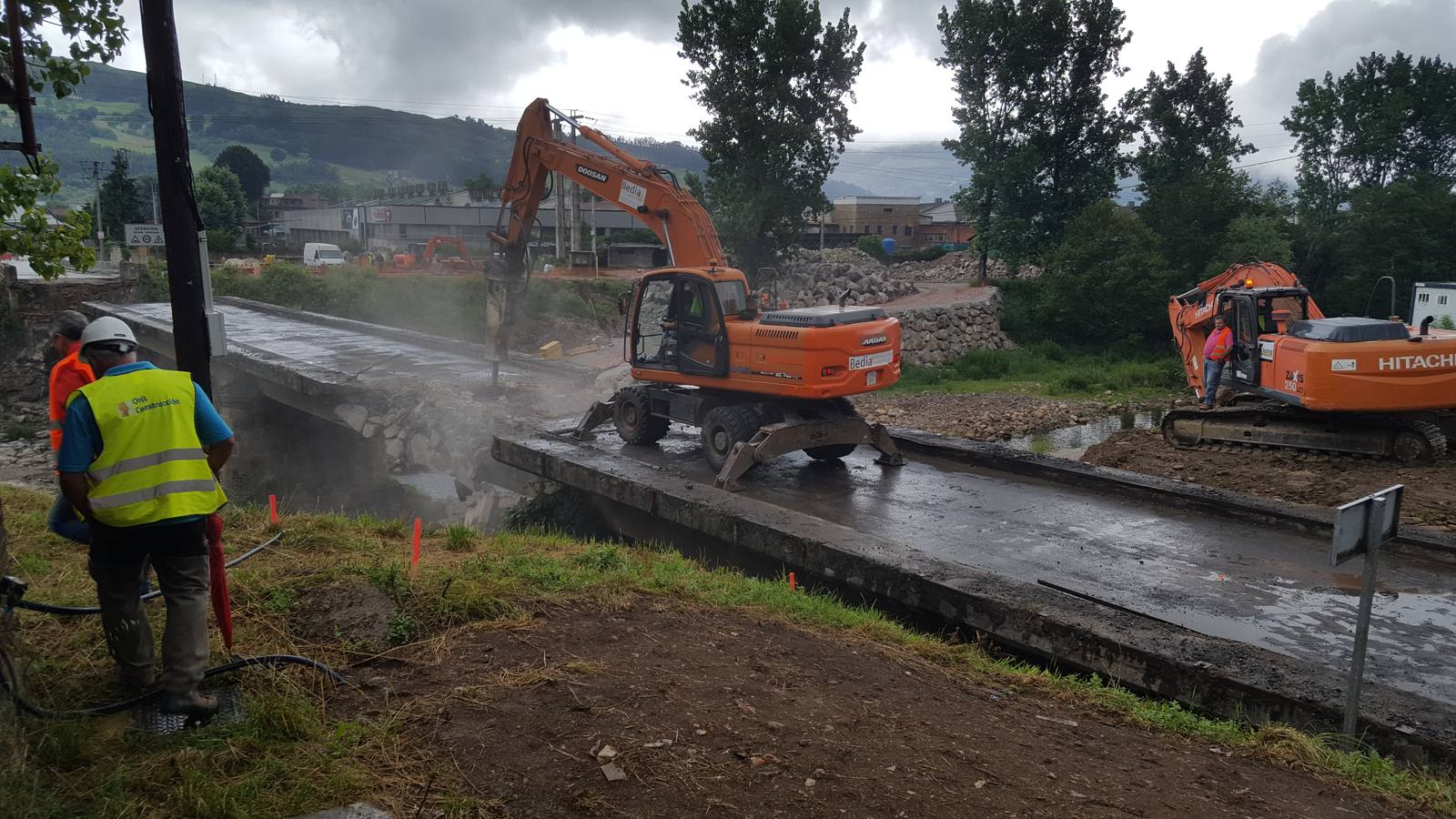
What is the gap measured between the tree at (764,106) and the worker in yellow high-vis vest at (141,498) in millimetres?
26256

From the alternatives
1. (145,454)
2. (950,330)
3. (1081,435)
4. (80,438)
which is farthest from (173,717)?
(950,330)

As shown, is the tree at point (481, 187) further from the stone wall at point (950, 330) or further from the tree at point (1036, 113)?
the stone wall at point (950, 330)

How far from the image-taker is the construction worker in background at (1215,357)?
14.4 metres

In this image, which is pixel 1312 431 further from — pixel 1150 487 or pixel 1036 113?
pixel 1036 113

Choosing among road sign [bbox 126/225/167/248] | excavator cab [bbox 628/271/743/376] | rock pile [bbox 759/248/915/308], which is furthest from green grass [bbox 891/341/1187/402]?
road sign [bbox 126/225/167/248]

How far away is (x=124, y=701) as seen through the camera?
4230mm

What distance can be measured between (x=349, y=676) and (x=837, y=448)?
282 inches

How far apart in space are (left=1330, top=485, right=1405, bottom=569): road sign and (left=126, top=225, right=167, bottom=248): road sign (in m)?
42.8

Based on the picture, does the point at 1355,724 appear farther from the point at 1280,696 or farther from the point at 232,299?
the point at 232,299

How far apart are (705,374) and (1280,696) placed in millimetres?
6534

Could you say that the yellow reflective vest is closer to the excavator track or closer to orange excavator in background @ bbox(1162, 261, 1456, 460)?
orange excavator in background @ bbox(1162, 261, 1456, 460)

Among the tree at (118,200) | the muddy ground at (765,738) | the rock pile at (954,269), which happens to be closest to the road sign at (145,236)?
the tree at (118,200)

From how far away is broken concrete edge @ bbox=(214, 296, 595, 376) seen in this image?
18.6 meters

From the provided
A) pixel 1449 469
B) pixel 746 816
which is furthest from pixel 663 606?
pixel 1449 469
